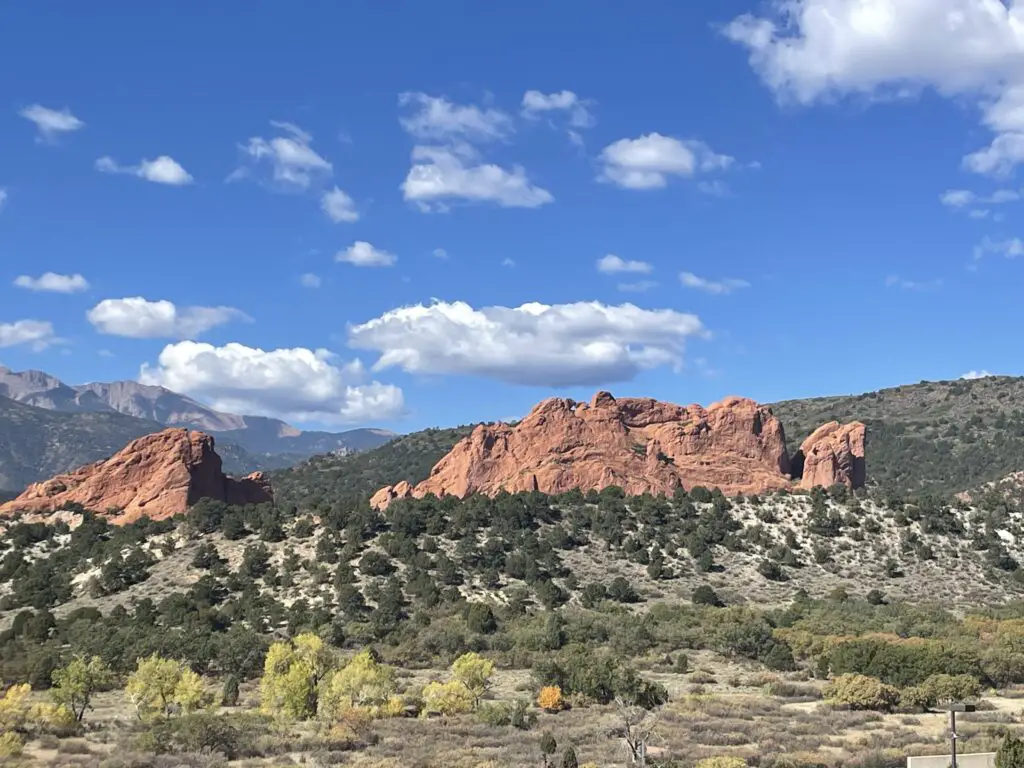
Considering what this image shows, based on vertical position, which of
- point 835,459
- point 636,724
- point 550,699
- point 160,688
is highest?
point 835,459

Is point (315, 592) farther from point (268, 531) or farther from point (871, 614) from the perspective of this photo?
point (871, 614)

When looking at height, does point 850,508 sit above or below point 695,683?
above

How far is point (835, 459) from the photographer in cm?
8638

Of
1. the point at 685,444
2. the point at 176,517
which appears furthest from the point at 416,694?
the point at 685,444

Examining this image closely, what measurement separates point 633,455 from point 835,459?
61.1ft

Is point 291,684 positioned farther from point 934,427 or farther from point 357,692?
point 934,427

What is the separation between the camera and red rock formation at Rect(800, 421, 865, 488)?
86.2 metres

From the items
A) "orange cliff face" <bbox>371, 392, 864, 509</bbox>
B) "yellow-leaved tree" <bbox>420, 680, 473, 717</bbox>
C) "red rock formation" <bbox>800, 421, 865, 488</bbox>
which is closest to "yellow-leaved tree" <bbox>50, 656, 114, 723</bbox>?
"yellow-leaved tree" <bbox>420, 680, 473, 717</bbox>

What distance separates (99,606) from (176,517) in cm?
1459

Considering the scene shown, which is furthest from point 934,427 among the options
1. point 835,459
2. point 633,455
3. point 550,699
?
point 550,699

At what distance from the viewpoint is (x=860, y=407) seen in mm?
155750

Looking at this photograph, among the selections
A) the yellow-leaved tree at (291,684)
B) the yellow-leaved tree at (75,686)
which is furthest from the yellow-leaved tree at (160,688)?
the yellow-leaved tree at (291,684)

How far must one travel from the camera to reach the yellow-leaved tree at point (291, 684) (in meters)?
33.8

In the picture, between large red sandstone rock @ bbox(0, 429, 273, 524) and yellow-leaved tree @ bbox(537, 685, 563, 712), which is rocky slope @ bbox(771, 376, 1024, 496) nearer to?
large red sandstone rock @ bbox(0, 429, 273, 524)
